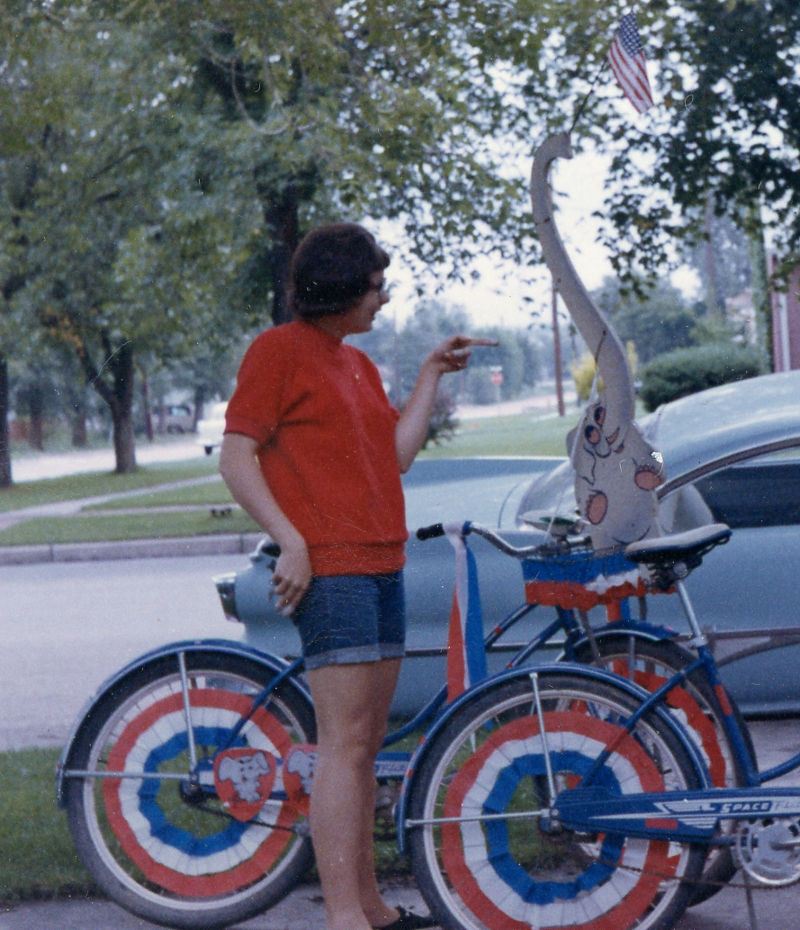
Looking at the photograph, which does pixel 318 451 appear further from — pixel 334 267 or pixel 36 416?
pixel 36 416

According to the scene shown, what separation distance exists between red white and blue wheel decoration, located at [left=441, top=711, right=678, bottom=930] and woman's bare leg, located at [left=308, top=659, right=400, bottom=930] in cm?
21

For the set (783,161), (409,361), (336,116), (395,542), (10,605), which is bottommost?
(10,605)

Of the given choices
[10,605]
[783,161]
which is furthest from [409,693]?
[10,605]

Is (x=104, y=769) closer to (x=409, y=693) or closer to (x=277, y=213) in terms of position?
(x=409, y=693)

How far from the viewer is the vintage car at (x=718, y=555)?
4895 millimetres

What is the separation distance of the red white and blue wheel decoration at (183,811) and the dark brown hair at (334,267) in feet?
3.26

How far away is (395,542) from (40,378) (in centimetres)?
5433

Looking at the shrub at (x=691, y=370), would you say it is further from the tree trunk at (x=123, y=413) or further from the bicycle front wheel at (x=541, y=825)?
the bicycle front wheel at (x=541, y=825)

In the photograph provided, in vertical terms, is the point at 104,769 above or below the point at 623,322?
below

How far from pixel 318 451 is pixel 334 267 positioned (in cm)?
40

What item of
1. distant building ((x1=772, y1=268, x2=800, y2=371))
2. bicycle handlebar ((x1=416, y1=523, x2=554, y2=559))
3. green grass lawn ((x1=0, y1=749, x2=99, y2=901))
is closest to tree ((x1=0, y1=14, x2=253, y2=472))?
green grass lawn ((x1=0, y1=749, x2=99, y2=901))

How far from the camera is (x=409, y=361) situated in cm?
727

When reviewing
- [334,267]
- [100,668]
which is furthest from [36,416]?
[334,267]

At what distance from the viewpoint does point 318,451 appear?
9.85ft
